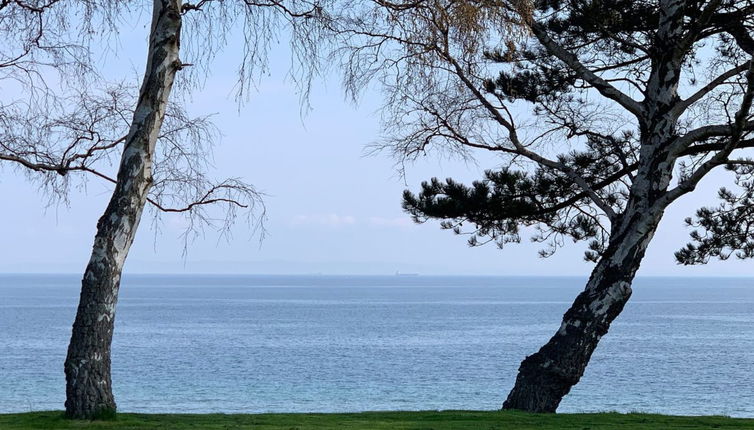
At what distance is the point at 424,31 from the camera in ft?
39.2

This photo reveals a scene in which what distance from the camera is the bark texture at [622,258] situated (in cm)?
1380

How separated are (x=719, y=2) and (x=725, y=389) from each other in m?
33.0

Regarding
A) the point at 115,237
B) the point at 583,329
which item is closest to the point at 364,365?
the point at 583,329

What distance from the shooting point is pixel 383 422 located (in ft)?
36.6

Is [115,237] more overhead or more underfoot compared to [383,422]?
more overhead

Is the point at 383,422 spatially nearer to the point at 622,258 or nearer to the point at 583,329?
the point at 583,329

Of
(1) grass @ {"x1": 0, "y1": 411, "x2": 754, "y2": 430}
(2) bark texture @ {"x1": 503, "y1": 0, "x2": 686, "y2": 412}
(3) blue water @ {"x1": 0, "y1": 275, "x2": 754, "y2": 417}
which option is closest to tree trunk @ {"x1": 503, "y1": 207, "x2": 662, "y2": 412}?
(2) bark texture @ {"x1": 503, "y1": 0, "x2": 686, "y2": 412}

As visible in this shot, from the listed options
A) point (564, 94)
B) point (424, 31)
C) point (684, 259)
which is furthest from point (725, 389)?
point (424, 31)

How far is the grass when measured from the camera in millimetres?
10352

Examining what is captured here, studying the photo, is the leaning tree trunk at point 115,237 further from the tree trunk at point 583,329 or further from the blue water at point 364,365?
the blue water at point 364,365

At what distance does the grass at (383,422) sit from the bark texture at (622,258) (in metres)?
1.39

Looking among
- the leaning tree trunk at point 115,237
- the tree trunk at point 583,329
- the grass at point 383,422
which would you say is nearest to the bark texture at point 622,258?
the tree trunk at point 583,329

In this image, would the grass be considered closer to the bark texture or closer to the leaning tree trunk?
the leaning tree trunk

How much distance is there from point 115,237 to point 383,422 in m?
3.66
